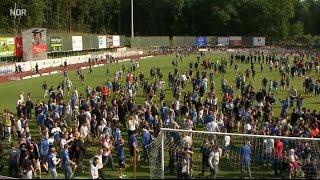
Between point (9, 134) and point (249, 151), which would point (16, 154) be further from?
point (249, 151)

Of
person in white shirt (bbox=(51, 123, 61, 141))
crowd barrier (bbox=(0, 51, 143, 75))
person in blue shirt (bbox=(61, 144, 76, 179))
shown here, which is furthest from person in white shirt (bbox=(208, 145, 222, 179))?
crowd barrier (bbox=(0, 51, 143, 75))

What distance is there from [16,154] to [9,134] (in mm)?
5647

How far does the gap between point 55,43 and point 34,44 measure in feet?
26.0

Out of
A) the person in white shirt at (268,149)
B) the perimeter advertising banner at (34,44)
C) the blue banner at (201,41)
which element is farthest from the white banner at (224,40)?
the person in white shirt at (268,149)

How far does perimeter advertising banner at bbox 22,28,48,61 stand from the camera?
53.9m

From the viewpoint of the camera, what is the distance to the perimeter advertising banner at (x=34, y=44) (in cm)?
5390

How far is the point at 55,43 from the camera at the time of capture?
62719mm

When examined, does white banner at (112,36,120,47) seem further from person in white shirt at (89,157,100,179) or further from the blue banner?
person in white shirt at (89,157,100,179)

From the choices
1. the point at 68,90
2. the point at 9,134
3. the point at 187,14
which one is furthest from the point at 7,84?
the point at 187,14

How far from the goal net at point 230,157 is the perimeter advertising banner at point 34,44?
39.7 meters

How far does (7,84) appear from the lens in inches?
1683

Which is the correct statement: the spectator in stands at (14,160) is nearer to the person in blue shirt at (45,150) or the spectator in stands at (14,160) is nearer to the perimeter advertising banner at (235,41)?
the person in blue shirt at (45,150)

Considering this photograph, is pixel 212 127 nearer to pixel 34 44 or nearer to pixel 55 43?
pixel 34 44

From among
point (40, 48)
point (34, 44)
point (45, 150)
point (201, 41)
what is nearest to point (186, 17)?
point (201, 41)
